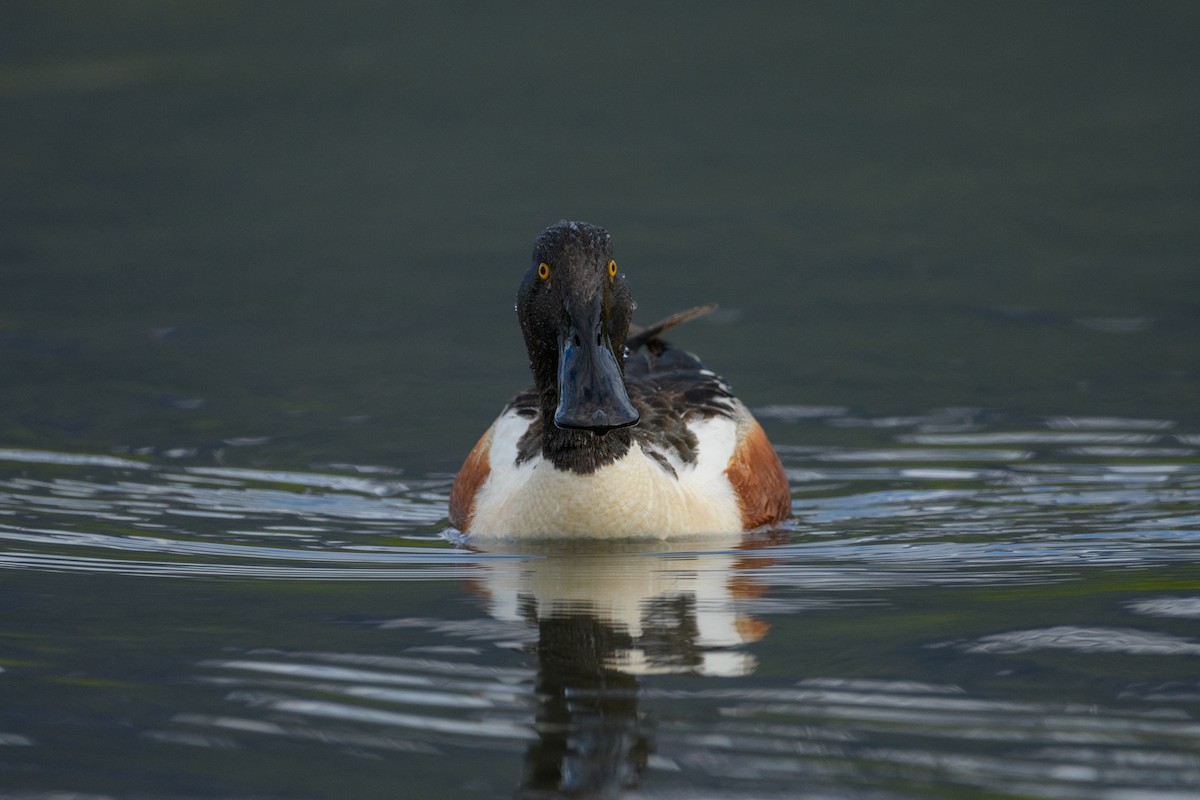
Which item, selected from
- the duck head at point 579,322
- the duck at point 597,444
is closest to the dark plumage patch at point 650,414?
the duck at point 597,444

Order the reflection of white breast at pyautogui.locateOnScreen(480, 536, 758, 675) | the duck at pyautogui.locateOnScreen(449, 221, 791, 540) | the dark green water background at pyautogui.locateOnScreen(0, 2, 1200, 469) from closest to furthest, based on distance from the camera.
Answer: the reflection of white breast at pyautogui.locateOnScreen(480, 536, 758, 675) < the duck at pyautogui.locateOnScreen(449, 221, 791, 540) < the dark green water background at pyautogui.locateOnScreen(0, 2, 1200, 469)

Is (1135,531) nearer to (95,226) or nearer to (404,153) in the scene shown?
(95,226)

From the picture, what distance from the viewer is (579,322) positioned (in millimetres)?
7648

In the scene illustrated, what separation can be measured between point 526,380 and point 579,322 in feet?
16.6

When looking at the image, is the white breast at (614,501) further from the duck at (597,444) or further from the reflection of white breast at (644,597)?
the reflection of white breast at (644,597)

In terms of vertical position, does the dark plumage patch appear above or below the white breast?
above

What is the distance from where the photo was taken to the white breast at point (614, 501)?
26.6 feet

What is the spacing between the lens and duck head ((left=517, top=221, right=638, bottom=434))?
7379mm

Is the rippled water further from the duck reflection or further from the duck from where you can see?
the duck

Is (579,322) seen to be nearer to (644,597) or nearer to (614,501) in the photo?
(614,501)

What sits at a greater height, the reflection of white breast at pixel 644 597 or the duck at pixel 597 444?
the duck at pixel 597 444

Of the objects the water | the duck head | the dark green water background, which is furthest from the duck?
the dark green water background

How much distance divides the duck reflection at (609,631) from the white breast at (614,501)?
106 mm

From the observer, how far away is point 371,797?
4.66 meters
